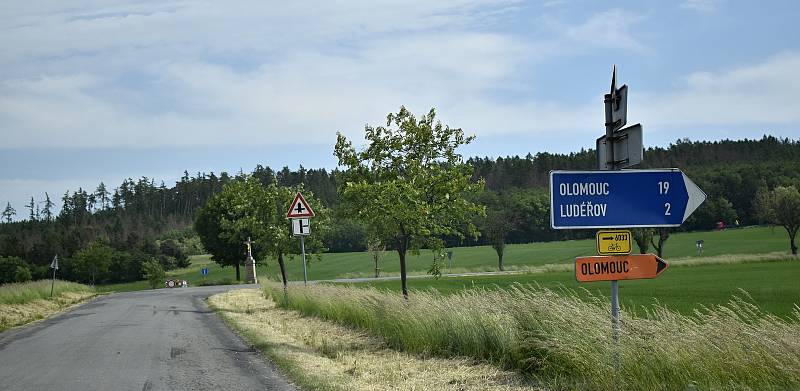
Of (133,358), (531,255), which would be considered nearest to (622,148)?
(133,358)

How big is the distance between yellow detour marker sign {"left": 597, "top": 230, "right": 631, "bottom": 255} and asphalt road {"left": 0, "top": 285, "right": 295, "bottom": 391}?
4.25 m

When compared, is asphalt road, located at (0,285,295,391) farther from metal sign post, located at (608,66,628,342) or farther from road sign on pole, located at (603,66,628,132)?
road sign on pole, located at (603,66,628,132)

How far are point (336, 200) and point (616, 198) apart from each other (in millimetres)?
69123

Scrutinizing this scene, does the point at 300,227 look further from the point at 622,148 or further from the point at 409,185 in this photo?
the point at 622,148

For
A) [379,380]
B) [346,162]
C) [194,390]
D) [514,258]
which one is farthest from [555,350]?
[514,258]

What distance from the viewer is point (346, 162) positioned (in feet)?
56.4

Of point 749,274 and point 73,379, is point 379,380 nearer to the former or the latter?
point 73,379

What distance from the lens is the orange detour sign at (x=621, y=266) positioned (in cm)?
790

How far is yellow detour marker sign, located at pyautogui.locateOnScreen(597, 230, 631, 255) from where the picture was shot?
25.9 feet

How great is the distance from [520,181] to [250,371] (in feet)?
463

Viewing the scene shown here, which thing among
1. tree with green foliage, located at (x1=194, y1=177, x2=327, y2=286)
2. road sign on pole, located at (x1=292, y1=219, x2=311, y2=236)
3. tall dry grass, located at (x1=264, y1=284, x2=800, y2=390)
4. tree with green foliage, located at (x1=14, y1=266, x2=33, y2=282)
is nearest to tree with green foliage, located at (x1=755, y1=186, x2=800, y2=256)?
tree with green foliage, located at (x1=194, y1=177, x2=327, y2=286)

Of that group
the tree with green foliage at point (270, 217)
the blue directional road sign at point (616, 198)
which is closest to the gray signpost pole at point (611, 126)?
the blue directional road sign at point (616, 198)

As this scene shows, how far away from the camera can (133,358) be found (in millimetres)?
12078

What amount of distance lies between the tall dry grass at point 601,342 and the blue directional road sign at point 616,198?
1248 mm
